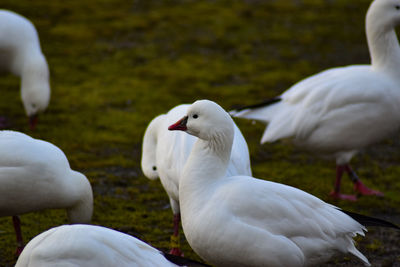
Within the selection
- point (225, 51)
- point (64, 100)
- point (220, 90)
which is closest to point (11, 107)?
point (64, 100)

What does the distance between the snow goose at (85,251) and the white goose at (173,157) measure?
1079 mm

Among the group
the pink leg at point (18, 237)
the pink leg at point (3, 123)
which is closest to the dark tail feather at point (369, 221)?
the pink leg at point (18, 237)

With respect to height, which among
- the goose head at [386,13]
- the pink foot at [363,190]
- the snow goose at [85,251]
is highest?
the goose head at [386,13]

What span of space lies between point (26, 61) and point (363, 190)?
4.06 meters

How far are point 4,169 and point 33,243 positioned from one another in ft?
3.28

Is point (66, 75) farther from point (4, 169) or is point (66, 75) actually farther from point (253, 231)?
point (253, 231)

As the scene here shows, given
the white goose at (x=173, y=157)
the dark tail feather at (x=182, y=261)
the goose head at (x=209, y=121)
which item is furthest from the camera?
the white goose at (x=173, y=157)

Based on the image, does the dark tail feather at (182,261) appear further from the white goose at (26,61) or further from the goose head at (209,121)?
the white goose at (26,61)

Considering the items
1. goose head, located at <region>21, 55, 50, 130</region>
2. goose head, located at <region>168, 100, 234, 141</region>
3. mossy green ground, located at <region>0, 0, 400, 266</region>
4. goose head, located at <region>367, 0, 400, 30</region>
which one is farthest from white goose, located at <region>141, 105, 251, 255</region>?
goose head, located at <region>21, 55, 50, 130</region>

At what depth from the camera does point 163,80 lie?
27.6ft

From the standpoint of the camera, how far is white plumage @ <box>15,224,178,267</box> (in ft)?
10.8

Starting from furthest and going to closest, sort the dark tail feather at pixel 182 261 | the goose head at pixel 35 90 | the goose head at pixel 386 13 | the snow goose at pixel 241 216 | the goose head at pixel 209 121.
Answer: the goose head at pixel 35 90, the goose head at pixel 386 13, the goose head at pixel 209 121, the snow goose at pixel 241 216, the dark tail feather at pixel 182 261

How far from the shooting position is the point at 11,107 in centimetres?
761

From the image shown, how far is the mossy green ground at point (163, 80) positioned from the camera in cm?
552
